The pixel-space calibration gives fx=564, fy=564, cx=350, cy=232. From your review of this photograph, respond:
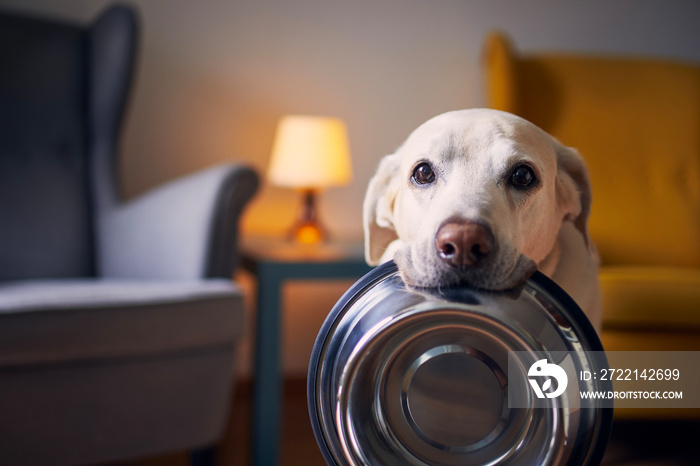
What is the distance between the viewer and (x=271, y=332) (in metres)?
1.43

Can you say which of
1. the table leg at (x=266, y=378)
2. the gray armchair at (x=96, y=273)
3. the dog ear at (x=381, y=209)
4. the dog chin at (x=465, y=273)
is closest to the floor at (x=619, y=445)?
the table leg at (x=266, y=378)

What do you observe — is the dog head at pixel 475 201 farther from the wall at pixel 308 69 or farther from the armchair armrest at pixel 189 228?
the wall at pixel 308 69

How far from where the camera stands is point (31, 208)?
5.67 feet

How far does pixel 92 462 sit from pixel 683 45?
2.94 m

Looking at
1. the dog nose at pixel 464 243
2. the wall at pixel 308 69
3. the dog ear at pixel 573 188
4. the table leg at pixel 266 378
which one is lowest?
the table leg at pixel 266 378

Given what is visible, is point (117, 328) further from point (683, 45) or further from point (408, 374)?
point (683, 45)

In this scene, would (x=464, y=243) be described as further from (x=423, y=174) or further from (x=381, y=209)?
(x=381, y=209)

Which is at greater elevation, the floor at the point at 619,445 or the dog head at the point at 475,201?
the dog head at the point at 475,201

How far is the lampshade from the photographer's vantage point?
6.47ft

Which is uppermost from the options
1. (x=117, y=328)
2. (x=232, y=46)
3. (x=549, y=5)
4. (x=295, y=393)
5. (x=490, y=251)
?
(x=549, y=5)

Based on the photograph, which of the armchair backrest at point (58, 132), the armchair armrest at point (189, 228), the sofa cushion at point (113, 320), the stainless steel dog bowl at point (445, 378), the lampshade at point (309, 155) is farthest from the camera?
the lampshade at point (309, 155)

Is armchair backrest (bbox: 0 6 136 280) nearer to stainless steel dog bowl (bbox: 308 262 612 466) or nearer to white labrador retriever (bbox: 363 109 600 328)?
white labrador retriever (bbox: 363 109 600 328)

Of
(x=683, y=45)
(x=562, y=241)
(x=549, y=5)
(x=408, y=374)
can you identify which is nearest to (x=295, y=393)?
(x=562, y=241)

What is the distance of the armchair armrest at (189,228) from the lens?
4.57ft
